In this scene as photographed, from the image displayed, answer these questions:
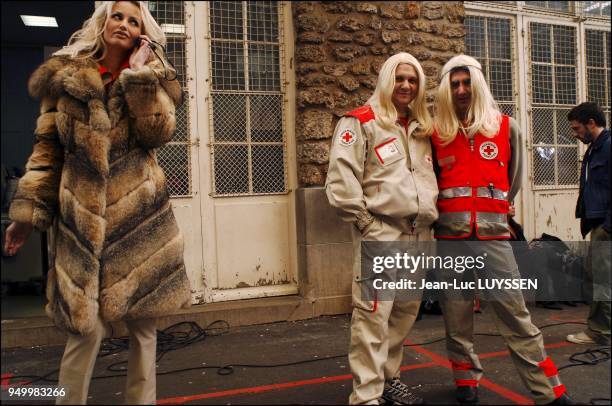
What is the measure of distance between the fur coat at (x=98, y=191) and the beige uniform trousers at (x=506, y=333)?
Answer: 5.74ft

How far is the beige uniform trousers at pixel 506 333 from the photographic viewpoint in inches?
114

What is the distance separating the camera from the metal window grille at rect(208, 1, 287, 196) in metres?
5.19

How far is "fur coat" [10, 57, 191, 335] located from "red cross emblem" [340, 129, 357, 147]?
101 centimetres

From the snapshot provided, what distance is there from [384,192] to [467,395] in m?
1.35

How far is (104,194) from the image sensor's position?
7.50 feet

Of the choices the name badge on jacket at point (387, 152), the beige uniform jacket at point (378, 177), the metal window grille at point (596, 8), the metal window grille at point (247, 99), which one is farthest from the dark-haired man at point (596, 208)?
the metal window grille at point (596, 8)

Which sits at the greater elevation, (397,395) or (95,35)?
(95,35)

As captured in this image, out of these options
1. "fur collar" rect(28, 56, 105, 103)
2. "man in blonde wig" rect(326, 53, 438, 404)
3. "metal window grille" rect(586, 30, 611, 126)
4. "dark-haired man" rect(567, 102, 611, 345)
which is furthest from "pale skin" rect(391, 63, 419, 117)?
"metal window grille" rect(586, 30, 611, 126)

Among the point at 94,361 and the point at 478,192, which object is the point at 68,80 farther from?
the point at 478,192

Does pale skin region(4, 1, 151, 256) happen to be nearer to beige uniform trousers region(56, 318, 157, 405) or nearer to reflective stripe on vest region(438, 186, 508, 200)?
beige uniform trousers region(56, 318, 157, 405)

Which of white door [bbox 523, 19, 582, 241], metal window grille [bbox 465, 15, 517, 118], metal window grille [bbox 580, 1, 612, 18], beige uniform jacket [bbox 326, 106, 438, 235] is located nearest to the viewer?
beige uniform jacket [bbox 326, 106, 438, 235]

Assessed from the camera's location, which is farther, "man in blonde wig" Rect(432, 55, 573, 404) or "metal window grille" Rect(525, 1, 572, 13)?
"metal window grille" Rect(525, 1, 572, 13)

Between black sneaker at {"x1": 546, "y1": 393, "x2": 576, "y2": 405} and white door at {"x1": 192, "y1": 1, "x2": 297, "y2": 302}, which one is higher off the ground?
white door at {"x1": 192, "y1": 1, "x2": 297, "y2": 302}

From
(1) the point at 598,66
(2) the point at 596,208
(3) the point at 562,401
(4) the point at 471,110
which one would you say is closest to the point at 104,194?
(4) the point at 471,110
